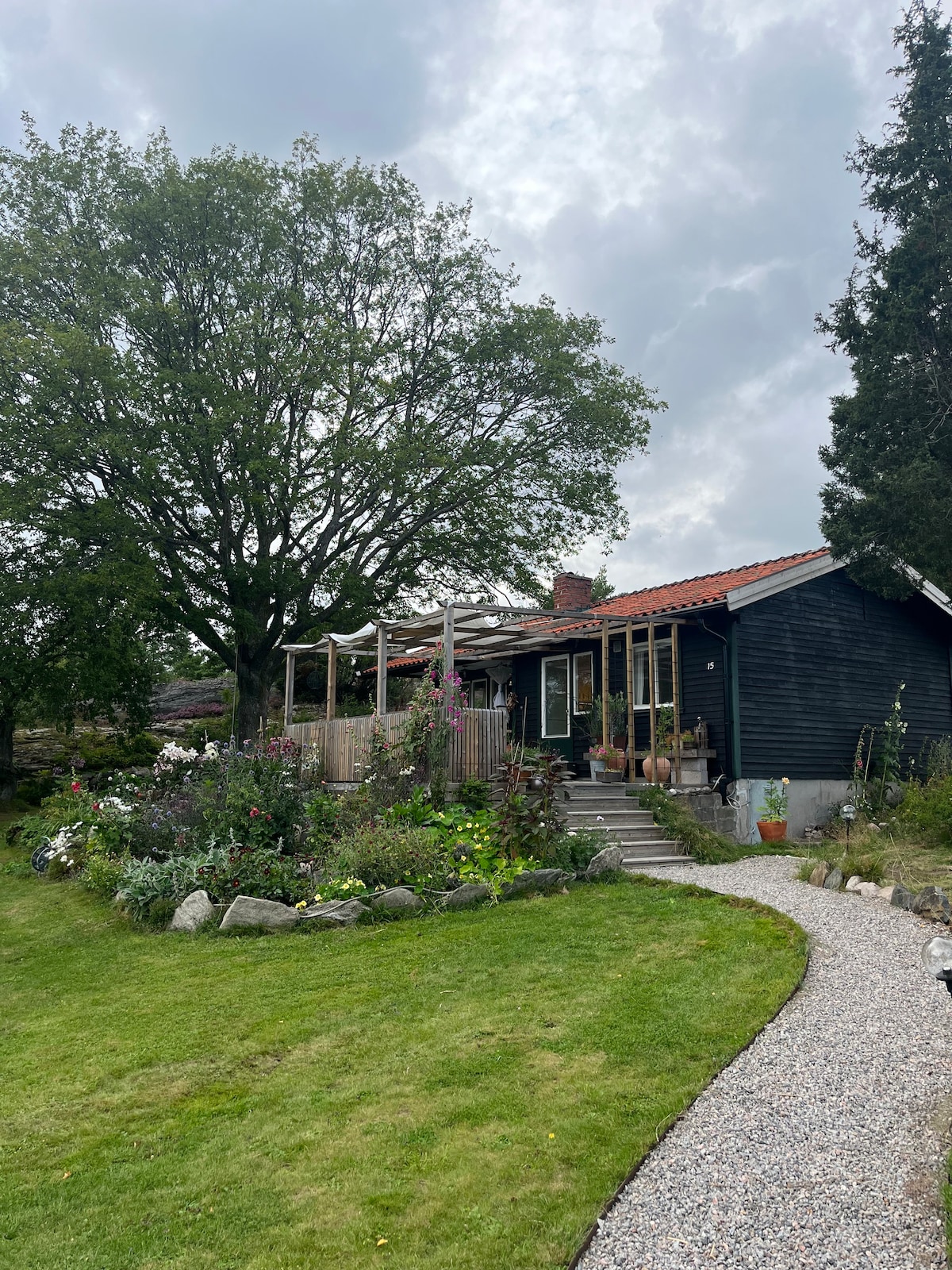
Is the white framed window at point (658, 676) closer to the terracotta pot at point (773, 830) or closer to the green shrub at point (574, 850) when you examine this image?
the terracotta pot at point (773, 830)

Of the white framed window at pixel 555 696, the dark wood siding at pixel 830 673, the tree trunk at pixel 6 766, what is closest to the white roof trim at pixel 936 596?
the dark wood siding at pixel 830 673

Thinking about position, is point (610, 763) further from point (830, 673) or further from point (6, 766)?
point (6, 766)

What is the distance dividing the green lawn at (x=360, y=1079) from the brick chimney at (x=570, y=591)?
10.2m

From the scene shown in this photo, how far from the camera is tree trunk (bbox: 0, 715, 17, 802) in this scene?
17.8 meters

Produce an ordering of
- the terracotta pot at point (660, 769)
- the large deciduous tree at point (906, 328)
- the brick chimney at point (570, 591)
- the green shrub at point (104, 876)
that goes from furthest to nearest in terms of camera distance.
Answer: the brick chimney at point (570, 591) → the terracotta pot at point (660, 769) → the large deciduous tree at point (906, 328) → the green shrub at point (104, 876)

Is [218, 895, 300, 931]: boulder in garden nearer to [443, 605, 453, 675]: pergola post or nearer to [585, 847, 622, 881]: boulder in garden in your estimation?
[585, 847, 622, 881]: boulder in garden

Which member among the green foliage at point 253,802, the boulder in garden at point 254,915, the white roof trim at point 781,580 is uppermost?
the white roof trim at point 781,580

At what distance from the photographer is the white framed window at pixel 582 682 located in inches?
631

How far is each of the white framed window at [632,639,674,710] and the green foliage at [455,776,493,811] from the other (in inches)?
205

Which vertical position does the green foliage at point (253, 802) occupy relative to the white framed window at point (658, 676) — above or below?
below

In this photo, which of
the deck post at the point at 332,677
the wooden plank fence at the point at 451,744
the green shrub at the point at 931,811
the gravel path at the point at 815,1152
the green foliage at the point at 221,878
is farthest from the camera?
the deck post at the point at 332,677

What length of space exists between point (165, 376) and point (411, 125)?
7.88m

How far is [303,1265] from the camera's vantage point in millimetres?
2938

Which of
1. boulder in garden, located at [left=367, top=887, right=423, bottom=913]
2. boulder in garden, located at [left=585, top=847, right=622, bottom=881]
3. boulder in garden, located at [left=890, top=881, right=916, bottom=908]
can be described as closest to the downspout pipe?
boulder in garden, located at [left=585, top=847, right=622, bottom=881]
